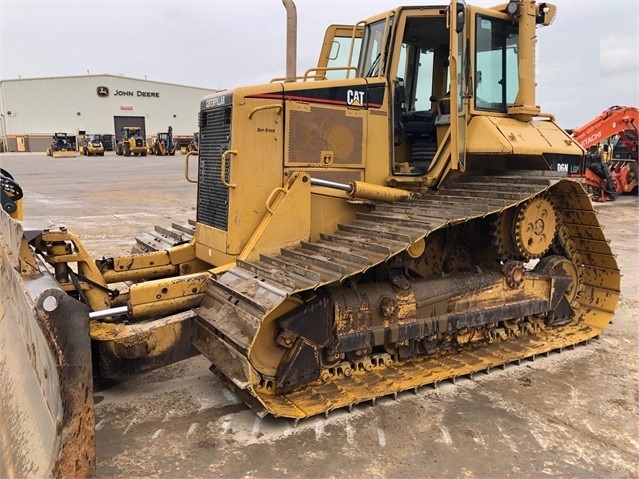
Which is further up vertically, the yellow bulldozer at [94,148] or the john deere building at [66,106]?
the john deere building at [66,106]

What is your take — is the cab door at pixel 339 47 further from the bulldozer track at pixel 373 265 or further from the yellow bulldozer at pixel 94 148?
the yellow bulldozer at pixel 94 148

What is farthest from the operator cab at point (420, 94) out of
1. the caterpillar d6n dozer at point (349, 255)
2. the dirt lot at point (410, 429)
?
the dirt lot at point (410, 429)

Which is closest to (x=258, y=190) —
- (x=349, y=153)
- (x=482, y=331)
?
(x=349, y=153)

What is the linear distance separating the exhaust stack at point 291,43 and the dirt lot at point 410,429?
2780 mm

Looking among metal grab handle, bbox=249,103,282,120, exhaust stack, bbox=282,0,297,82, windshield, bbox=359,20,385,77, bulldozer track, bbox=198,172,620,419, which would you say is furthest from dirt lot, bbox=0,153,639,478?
windshield, bbox=359,20,385,77

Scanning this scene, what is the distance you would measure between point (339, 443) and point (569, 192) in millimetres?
3656

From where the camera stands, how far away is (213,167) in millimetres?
4914

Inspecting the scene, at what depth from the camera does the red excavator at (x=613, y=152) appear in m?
16.8

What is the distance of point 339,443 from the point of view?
3654 mm

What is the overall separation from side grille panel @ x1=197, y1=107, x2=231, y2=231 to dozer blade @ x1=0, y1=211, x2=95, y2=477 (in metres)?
1.61

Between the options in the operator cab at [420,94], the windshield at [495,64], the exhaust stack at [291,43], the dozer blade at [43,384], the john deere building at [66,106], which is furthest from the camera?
the john deere building at [66,106]

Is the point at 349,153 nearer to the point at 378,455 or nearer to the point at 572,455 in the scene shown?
the point at 378,455

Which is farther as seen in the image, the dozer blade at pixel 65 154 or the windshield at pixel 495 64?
the dozer blade at pixel 65 154

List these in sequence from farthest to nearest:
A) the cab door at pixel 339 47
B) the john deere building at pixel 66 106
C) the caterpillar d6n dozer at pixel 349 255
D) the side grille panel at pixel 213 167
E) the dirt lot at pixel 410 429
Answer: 1. the john deere building at pixel 66 106
2. the cab door at pixel 339 47
3. the side grille panel at pixel 213 167
4. the caterpillar d6n dozer at pixel 349 255
5. the dirt lot at pixel 410 429
